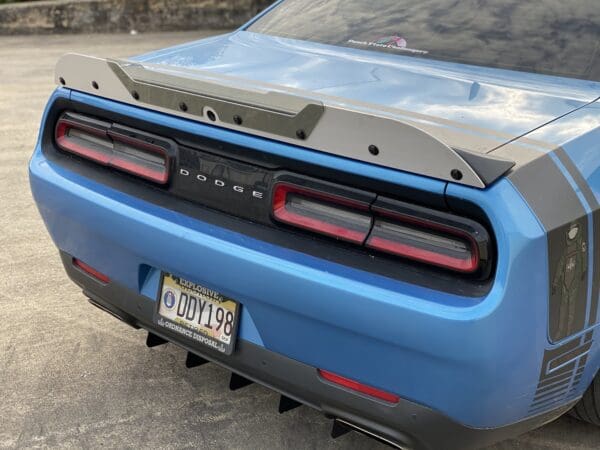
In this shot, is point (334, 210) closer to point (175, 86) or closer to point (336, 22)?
point (175, 86)

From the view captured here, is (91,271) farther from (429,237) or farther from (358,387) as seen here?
(429,237)

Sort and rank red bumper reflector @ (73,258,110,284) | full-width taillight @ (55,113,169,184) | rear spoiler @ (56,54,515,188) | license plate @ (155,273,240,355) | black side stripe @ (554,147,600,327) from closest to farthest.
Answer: rear spoiler @ (56,54,515,188) → black side stripe @ (554,147,600,327) → license plate @ (155,273,240,355) → full-width taillight @ (55,113,169,184) → red bumper reflector @ (73,258,110,284)

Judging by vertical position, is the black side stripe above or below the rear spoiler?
below

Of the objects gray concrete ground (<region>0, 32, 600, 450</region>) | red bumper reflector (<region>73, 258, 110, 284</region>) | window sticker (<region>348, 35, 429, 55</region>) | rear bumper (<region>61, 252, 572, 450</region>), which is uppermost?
window sticker (<region>348, 35, 429, 55</region>)

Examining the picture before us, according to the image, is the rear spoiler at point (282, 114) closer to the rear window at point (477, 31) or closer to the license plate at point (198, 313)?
the license plate at point (198, 313)

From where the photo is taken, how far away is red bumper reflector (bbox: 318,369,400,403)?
2.00m

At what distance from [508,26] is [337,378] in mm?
1477

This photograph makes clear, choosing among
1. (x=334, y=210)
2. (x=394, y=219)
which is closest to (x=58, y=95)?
(x=334, y=210)

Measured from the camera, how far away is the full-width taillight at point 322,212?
2.00 m

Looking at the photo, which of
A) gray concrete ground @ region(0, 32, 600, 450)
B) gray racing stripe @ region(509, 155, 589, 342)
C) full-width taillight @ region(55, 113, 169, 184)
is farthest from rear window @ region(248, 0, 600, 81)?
gray concrete ground @ region(0, 32, 600, 450)

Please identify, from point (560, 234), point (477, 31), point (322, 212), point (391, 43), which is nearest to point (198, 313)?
point (322, 212)

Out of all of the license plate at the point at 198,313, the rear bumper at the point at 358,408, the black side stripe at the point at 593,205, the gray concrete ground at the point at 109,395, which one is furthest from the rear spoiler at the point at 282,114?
the gray concrete ground at the point at 109,395

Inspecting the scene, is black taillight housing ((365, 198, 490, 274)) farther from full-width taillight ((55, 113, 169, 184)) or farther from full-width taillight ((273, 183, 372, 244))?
full-width taillight ((55, 113, 169, 184))

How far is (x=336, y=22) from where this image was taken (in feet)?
10.2
